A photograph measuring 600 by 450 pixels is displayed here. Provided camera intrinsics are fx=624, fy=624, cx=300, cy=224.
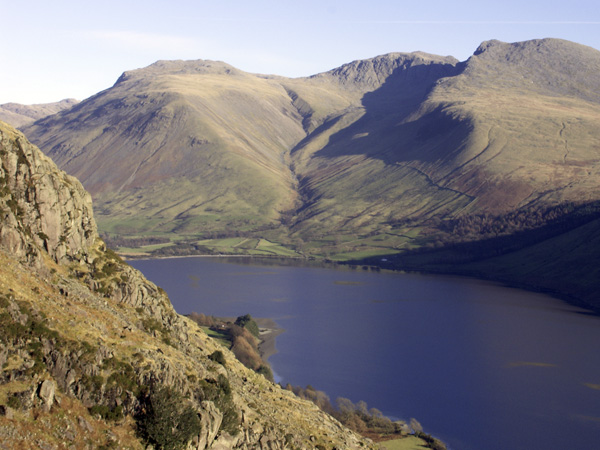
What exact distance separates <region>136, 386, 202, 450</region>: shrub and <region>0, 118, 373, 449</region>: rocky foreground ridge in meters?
0.08

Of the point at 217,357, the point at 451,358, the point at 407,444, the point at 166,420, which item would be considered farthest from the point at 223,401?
the point at 451,358

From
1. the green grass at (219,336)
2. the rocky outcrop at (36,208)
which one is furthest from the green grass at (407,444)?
the rocky outcrop at (36,208)

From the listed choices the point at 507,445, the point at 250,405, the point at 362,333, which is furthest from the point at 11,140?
the point at 362,333

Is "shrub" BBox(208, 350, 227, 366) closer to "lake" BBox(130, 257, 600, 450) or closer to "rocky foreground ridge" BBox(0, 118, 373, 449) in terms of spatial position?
"rocky foreground ridge" BBox(0, 118, 373, 449)

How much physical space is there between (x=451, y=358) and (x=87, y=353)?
110 m

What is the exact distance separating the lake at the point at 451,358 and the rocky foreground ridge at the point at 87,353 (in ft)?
177

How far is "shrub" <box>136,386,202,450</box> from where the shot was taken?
3309cm

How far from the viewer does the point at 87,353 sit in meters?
33.4

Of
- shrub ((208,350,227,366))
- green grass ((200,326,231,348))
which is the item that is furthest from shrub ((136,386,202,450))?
green grass ((200,326,231,348))

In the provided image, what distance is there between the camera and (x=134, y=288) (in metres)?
45.4

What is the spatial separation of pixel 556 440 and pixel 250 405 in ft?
205

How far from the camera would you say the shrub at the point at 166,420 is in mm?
33094

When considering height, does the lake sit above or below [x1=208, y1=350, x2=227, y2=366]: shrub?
below

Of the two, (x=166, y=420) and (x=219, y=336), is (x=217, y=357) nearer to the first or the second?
(x=166, y=420)
